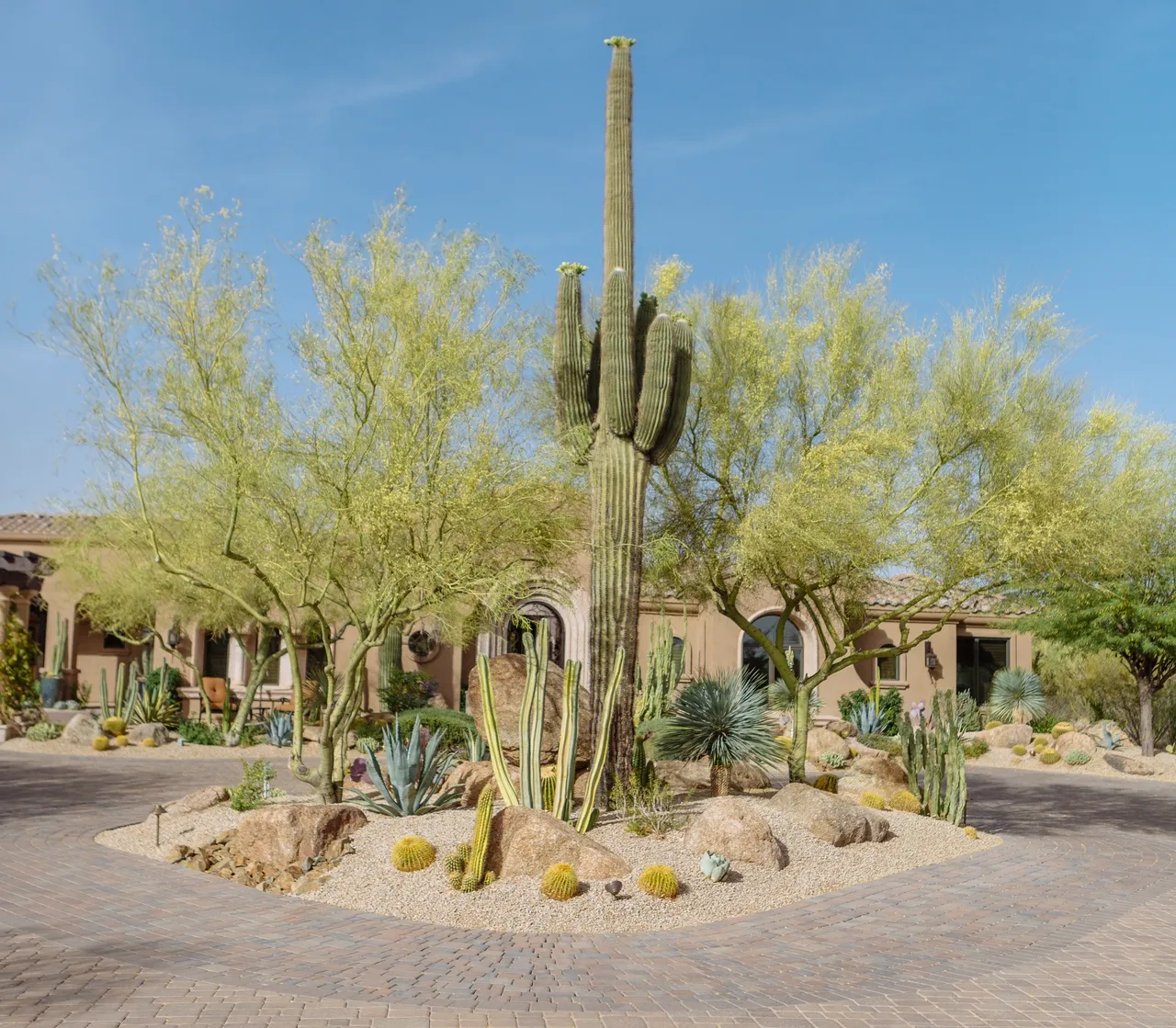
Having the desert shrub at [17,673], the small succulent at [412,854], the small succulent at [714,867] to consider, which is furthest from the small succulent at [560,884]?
the desert shrub at [17,673]

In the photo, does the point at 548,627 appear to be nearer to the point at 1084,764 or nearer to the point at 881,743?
the point at 881,743

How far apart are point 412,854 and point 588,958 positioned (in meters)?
Answer: 2.34

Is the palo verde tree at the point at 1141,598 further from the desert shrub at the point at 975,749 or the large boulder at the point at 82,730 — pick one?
the large boulder at the point at 82,730

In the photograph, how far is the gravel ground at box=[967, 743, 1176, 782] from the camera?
20.4m

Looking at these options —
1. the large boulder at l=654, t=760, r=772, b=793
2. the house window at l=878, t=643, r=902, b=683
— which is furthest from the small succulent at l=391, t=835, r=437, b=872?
the house window at l=878, t=643, r=902, b=683

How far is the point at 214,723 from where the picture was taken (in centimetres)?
2219

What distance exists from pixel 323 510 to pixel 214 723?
1242 cm

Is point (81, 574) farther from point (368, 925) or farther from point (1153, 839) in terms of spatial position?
point (1153, 839)

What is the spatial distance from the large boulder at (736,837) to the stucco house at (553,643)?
492 inches

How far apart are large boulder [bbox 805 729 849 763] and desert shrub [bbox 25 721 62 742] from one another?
44.8 ft

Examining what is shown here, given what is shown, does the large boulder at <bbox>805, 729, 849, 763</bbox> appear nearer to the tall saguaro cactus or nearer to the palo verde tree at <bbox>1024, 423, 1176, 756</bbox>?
the palo verde tree at <bbox>1024, 423, 1176, 756</bbox>

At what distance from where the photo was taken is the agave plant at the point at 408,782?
10461mm

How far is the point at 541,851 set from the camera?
8711mm

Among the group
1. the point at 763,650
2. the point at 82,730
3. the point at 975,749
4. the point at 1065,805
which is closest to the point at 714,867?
the point at 1065,805
